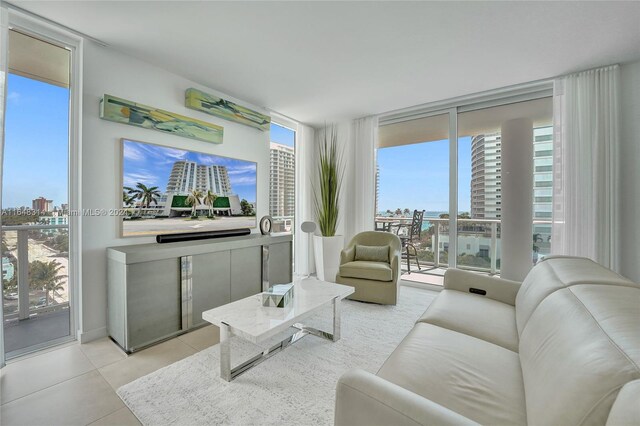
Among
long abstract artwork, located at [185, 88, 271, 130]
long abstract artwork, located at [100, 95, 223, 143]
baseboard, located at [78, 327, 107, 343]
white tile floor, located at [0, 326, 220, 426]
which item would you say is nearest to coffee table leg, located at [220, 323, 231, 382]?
white tile floor, located at [0, 326, 220, 426]

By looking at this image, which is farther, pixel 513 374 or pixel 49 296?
pixel 49 296

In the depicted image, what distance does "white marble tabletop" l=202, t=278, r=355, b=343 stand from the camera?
1.62 m

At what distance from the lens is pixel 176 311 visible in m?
2.42

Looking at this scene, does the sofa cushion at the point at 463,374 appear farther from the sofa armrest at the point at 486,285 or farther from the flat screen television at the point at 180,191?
the flat screen television at the point at 180,191

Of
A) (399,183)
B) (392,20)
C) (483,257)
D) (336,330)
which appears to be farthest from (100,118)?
(483,257)

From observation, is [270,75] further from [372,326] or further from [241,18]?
[372,326]

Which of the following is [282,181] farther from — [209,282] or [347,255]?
[209,282]

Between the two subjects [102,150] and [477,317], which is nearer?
[477,317]

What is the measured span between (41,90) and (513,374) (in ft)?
12.3

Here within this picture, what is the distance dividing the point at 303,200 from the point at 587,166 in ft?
11.7

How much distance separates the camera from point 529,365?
1049 mm

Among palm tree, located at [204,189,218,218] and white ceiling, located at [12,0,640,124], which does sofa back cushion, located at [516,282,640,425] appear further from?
palm tree, located at [204,189,218,218]

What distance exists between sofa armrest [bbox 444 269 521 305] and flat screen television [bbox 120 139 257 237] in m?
2.51

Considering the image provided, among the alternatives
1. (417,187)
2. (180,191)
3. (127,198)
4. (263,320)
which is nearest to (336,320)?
(263,320)
